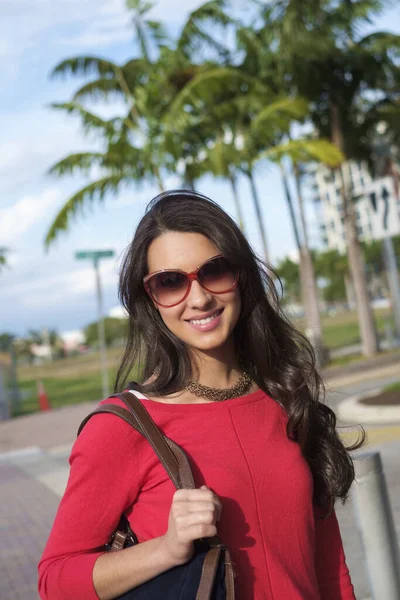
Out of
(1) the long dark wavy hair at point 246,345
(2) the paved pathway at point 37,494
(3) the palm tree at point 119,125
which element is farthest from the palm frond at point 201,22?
(1) the long dark wavy hair at point 246,345

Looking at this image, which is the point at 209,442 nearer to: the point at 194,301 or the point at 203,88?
the point at 194,301

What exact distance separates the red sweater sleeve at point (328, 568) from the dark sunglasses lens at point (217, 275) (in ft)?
2.06

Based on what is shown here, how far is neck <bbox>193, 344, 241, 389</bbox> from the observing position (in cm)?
205

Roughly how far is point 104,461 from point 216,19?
20.1 metres

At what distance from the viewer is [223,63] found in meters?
22.1

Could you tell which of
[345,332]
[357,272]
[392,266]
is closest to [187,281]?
[357,272]

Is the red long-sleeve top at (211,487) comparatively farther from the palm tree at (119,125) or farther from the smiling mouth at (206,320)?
the palm tree at (119,125)

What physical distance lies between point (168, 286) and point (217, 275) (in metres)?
0.12

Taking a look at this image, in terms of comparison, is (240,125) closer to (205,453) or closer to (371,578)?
(371,578)

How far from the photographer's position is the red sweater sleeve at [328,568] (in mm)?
2088

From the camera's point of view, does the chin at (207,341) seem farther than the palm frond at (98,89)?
No

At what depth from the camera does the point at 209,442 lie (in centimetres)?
183

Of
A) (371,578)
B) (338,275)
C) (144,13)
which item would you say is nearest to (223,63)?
(144,13)

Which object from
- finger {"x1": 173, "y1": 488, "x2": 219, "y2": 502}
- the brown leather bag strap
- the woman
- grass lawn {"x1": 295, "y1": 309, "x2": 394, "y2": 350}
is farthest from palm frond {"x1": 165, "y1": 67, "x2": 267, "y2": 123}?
finger {"x1": 173, "y1": 488, "x2": 219, "y2": 502}
